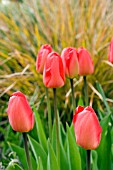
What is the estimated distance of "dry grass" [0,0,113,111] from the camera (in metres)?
2.53

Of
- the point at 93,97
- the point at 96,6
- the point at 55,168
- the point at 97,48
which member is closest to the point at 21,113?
the point at 55,168

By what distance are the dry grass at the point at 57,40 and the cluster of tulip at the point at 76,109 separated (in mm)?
1164

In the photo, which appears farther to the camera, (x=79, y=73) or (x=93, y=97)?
(x=93, y=97)

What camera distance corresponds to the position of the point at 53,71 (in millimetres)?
1101

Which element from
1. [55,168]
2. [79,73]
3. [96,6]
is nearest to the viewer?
[55,168]

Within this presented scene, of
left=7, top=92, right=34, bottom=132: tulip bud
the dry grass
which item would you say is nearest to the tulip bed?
left=7, top=92, right=34, bottom=132: tulip bud

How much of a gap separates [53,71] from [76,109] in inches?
5.6

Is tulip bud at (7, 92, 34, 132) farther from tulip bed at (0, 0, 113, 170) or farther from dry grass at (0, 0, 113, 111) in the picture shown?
dry grass at (0, 0, 113, 111)

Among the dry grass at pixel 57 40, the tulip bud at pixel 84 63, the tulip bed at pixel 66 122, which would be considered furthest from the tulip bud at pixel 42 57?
the dry grass at pixel 57 40

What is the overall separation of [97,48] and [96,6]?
64 centimetres

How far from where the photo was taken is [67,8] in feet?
9.81

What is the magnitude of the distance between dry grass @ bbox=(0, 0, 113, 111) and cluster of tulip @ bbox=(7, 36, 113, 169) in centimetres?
116

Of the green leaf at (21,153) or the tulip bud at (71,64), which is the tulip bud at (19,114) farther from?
the green leaf at (21,153)

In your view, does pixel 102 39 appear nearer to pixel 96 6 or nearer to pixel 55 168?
pixel 96 6
